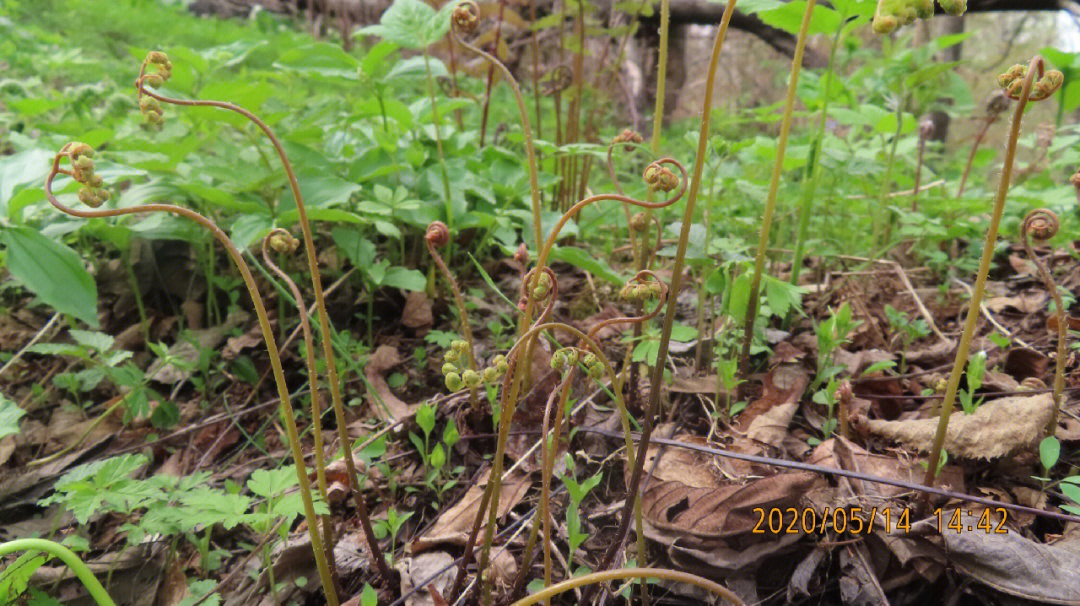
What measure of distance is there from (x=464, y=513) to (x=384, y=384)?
0.58 metres

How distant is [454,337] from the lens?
1739 millimetres

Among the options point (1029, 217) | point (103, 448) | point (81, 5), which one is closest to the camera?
point (1029, 217)

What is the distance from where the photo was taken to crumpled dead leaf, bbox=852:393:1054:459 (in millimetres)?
1158

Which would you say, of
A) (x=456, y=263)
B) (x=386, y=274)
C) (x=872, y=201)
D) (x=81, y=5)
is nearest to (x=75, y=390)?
(x=386, y=274)

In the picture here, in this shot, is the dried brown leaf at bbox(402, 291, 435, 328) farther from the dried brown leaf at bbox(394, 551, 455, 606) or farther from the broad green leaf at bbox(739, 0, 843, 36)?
the broad green leaf at bbox(739, 0, 843, 36)

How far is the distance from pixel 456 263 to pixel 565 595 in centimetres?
140

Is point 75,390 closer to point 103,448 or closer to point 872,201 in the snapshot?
point 103,448

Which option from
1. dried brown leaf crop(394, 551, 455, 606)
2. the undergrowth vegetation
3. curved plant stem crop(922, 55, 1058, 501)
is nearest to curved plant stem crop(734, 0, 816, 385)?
the undergrowth vegetation

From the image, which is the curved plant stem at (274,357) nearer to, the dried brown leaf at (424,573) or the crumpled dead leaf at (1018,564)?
the dried brown leaf at (424,573)

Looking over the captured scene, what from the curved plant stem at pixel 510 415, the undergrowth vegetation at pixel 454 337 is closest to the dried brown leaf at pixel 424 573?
the undergrowth vegetation at pixel 454 337

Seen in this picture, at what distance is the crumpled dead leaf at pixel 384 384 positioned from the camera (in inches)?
63.4

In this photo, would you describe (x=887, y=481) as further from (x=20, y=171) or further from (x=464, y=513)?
(x=20, y=171)

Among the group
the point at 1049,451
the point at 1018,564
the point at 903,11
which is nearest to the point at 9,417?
the point at 903,11

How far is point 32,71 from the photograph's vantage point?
3531 millimetres
